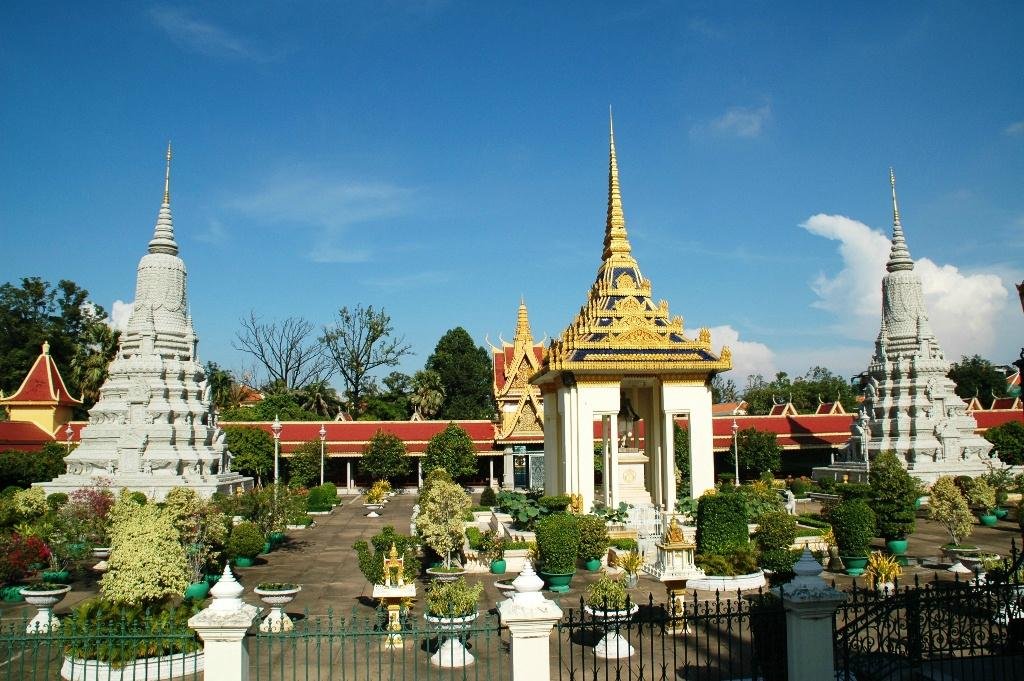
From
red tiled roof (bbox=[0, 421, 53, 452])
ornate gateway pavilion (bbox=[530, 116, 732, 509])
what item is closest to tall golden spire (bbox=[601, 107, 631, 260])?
ornate gateway pavilion (bbox=[530, 116, 732, 509])

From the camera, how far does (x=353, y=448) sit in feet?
148

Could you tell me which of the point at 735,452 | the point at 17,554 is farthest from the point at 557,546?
the point at 735,452

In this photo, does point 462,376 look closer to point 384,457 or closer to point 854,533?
point 384,457

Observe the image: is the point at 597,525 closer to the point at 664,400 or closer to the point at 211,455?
the point at 664,400

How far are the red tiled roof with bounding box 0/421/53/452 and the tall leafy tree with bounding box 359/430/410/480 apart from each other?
15.5 m

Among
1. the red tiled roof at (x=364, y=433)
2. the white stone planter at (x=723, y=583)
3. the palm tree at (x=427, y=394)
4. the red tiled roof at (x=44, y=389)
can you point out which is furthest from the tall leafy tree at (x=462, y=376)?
the white stone planter at (x=723, y=583)

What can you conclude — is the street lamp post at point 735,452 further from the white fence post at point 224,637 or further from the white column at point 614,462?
the white fence post at point 224,637

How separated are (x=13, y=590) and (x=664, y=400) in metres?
17.7

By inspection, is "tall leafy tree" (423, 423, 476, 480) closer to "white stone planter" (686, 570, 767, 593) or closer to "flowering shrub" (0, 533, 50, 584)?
"flowering shrub" (0, 533, 50, 584)

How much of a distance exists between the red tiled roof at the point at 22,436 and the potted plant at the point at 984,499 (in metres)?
39.6

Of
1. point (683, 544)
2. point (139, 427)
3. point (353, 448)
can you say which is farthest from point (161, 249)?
point (683, 544)

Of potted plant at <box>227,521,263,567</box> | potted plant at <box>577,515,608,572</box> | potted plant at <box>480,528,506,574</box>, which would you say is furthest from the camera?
potted plant at <box>227,521,263,567</box>

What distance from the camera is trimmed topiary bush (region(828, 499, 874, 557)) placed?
18922mm

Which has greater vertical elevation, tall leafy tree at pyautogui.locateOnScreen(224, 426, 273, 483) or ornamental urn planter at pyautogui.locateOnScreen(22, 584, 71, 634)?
tall leafy tree at pyautogui.locateOnScreen(224, 426, 273, 483)
